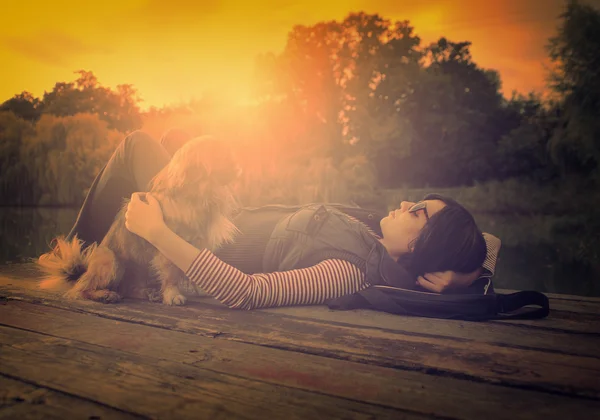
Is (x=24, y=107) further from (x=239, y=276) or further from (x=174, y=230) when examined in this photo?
(x=239, y=276)

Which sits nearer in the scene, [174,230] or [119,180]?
[174,230]

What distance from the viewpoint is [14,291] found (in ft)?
8.74

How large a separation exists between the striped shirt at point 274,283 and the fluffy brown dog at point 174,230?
238mm

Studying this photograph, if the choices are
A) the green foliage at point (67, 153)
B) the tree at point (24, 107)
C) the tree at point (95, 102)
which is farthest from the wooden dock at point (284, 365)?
the tree at point (24, 107)

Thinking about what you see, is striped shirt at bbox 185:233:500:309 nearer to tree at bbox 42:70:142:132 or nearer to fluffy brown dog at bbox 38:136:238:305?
fluffy brown dog at bbox 38:136:238:305

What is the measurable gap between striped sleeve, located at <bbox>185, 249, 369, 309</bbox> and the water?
2759mm

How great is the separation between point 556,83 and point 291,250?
702 inches

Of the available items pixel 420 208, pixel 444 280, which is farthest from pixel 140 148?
pixel 444 280

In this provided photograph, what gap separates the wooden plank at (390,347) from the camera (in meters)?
1.50

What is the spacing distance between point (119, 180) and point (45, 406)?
1.71 meters

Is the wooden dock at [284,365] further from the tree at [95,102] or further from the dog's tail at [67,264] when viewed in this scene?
the tree at [95,102]

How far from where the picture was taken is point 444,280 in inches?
94.0

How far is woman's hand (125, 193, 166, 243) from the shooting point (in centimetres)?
226

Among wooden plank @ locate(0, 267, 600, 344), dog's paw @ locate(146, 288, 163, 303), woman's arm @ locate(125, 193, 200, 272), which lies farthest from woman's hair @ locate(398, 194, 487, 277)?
dog's paw @ locate(146, 288, 163, 303)
